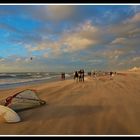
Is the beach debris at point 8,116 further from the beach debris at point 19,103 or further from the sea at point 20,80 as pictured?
the sea at point 20,80

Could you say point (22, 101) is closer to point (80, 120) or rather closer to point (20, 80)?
point (80, 120)

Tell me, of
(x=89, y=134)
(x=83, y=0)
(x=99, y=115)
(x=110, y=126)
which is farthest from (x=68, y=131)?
(x=83, y=0)

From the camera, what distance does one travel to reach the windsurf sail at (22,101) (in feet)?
25.0

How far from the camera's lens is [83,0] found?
4.65 m

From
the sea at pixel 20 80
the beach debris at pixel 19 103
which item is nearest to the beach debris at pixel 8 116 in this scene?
the beach debris at pixel 19 103

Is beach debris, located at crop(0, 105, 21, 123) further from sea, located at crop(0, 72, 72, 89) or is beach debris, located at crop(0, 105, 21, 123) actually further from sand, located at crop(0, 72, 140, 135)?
sea, located at crop(0, 72, 72, 89)

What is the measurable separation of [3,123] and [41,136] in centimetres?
142

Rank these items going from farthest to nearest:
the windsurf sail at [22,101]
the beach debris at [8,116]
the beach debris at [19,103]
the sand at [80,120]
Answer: the windsurf sail at [22,101] → the beach debris at [19,103] → the beach debris at [8,116] → the sand at [80,120]

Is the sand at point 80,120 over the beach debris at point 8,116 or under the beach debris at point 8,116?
under

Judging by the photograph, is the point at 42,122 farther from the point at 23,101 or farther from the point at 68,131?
the point at 23,101

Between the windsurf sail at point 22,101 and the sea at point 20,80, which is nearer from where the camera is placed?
the windsurf sail at point 22,101

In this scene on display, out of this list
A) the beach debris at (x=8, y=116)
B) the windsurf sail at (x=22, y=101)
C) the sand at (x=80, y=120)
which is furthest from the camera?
the windsurf sail at (x=22, y=101)

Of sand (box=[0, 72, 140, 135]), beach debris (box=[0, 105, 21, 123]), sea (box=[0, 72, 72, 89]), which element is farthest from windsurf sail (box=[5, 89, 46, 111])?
sea (box=[0, 72, 72, 89])

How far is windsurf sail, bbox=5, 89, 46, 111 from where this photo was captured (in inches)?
301
